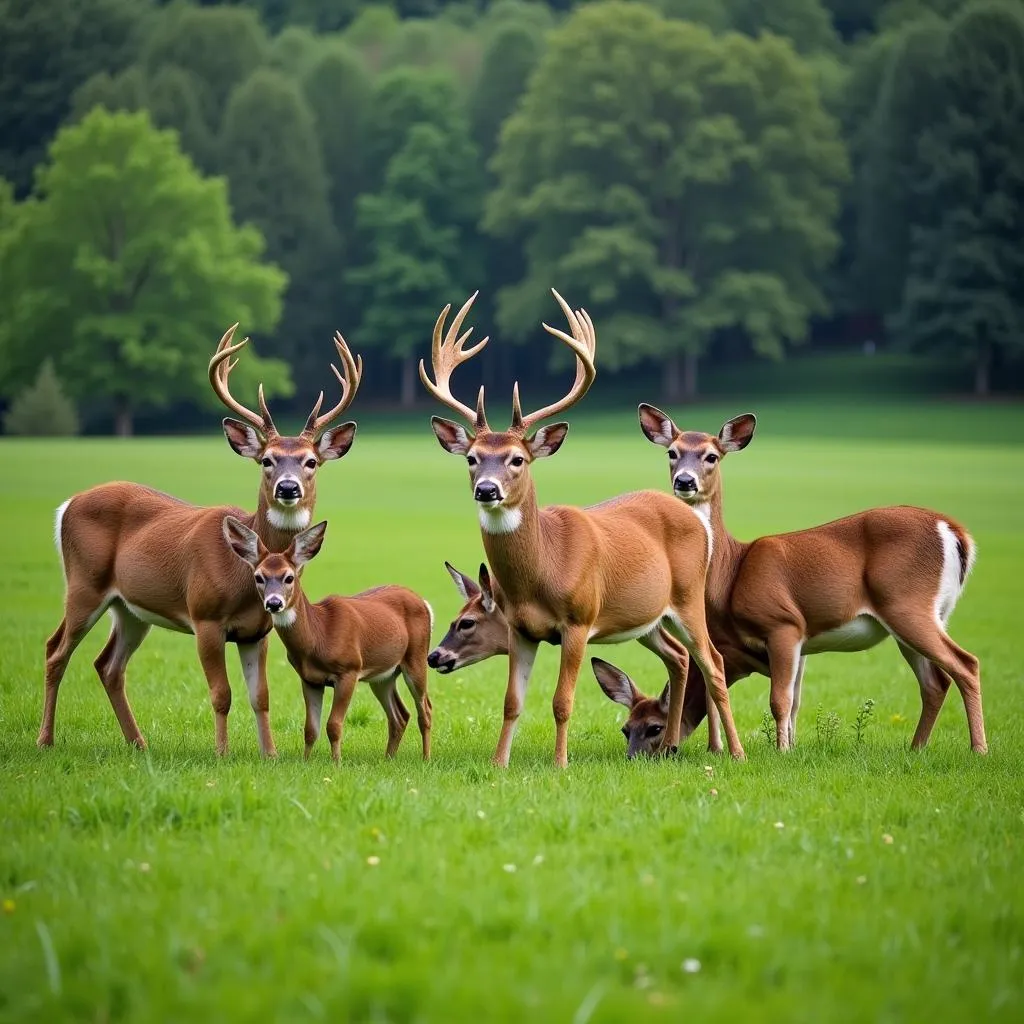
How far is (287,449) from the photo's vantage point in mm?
8438

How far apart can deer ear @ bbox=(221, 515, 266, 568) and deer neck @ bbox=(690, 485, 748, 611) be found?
8.20ft

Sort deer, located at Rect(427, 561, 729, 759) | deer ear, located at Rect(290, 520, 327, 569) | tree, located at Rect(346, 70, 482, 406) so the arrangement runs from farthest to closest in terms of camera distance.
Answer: tree, located at Rect(346, 70, 482, 406)
deer, located at Rect(427, 561, 729, 759)
deer ear, located at Rect(290, 520, 327, 569)

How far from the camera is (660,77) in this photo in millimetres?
58156

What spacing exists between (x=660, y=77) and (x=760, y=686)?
4842cm

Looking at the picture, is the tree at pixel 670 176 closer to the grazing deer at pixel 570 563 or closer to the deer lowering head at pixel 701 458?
the deer lowering head at pixel 701 458

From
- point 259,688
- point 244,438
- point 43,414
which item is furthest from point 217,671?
point 43,414

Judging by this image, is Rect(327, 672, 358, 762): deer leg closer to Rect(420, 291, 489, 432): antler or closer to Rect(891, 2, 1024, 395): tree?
Rect(420, 291, 489, 432): antler

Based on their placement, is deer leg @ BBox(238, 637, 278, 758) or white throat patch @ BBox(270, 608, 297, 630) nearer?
white throat patch @ BBox(270, 608, 297, 630)

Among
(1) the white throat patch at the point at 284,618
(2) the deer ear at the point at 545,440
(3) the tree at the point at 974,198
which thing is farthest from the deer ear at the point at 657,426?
(3) the tree at the point at 974,198

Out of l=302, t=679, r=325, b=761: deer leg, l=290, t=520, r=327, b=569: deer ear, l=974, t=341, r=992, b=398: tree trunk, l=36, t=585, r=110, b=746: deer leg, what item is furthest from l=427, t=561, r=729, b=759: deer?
l=974, t=341, r=992, b=398: tree trunk

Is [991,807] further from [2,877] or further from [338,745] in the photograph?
[2,877]

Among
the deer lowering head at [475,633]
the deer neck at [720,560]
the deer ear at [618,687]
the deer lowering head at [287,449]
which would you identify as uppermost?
the deer lowering head at [287,449]

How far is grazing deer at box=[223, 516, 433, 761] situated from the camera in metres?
7.98

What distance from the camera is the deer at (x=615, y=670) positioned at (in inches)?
344
